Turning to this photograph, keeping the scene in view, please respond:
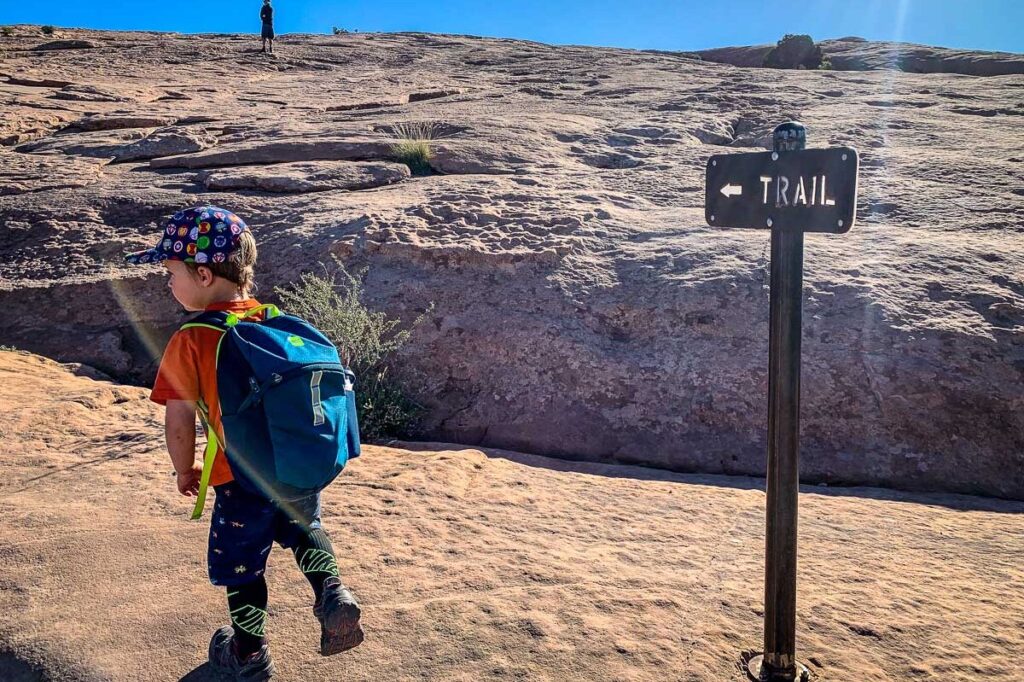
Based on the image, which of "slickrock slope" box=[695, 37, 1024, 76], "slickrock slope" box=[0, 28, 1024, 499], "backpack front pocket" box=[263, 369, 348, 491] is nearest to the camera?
"backpack front pocket" box=[263, 369, 348, 491]

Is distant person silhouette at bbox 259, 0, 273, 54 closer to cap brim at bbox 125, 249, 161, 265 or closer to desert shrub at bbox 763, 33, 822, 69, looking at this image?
desert shrub at bbox 763, 33, 822, 69

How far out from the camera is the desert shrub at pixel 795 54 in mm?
20547

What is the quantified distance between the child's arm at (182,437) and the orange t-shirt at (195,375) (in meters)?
0.03

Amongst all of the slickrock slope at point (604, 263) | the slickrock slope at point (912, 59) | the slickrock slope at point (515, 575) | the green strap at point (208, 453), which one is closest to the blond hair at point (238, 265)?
the green strap at point (208, 453)

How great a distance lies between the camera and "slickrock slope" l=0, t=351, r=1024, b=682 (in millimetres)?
2641

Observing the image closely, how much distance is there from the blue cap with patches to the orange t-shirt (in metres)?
0.22

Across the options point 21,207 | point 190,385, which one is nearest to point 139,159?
point 21,207

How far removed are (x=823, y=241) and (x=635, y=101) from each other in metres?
6.37

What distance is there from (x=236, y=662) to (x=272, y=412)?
0.89m

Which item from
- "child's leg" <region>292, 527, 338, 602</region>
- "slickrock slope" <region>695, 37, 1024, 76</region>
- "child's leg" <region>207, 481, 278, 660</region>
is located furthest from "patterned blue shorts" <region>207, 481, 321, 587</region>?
"slickrock slope" <region>695, 37, 1024, 76</region>

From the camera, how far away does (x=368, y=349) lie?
17.9 feet

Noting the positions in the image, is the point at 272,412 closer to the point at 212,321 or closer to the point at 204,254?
the point at 212,321

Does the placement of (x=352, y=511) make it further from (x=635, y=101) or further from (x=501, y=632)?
(x=635, y=101)

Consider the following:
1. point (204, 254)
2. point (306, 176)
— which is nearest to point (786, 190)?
point (204, 254)
